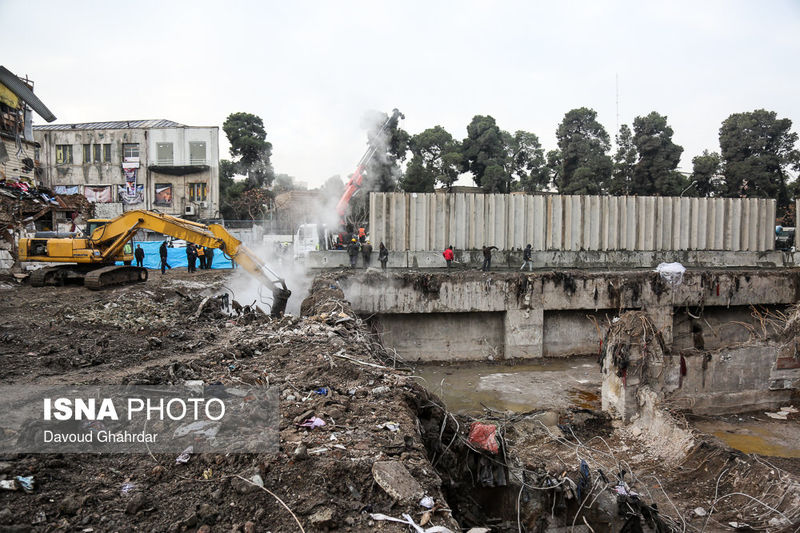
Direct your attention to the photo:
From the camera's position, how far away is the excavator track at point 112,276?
13.7m

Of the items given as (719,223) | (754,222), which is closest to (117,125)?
(719,223)

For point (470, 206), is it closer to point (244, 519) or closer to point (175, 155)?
point (244, 519)

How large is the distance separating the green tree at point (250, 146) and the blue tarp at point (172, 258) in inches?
631

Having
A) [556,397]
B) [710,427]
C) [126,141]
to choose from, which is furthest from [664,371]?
[126,141]

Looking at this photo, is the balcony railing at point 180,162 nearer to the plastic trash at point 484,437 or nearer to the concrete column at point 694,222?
the concrete column at point 694,222

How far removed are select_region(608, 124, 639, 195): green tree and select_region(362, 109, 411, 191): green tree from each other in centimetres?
1451

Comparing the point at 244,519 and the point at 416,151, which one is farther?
the point at 416,151

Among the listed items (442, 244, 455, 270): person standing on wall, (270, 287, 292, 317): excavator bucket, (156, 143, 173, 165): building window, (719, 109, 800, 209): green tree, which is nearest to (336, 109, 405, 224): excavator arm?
(442, 244, 455, 270): person standing on wall

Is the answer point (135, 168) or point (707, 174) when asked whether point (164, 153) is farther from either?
point (707, 174)

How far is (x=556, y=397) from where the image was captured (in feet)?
41.0

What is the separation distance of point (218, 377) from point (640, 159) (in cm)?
3281

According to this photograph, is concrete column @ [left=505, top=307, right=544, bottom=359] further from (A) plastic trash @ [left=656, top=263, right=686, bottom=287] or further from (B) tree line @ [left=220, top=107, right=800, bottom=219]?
(B) tree line @ [left=220, top=107, right=800, bottom=219]

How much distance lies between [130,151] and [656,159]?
35.2 m

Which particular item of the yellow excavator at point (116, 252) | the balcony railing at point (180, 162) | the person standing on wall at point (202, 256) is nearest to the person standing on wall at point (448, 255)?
the yellow excavator at point (116, 252)
